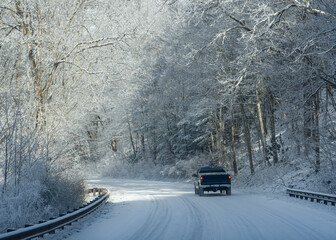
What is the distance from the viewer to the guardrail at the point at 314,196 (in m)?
14.9

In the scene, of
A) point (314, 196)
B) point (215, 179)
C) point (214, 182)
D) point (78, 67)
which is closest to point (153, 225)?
point (78, 67)

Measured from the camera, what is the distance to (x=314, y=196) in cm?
1652

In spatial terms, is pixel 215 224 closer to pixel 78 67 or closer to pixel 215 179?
pixel 78 67

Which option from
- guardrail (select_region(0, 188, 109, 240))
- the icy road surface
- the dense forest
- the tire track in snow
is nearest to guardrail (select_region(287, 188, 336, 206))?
the icy road surface

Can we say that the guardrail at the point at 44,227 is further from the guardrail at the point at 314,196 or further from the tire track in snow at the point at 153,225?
the guardrail at the point at 314,196

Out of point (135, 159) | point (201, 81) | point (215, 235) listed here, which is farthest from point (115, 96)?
point (215, 235)

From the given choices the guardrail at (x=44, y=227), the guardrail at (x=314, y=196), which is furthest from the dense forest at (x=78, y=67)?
the guardrail at (x=314, y=196)

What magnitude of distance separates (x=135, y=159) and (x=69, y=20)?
43.9 meters

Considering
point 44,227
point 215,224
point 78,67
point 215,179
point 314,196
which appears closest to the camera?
point 44,227

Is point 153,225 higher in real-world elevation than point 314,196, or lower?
lower

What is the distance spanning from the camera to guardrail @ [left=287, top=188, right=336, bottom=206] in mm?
14879

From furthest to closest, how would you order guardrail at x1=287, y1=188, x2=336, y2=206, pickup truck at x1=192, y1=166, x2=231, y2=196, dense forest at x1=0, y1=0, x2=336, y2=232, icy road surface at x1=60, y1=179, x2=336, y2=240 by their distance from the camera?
pickup truck at x1=192, y1=166, x2=231, y2=196
guardrail at x1=287, y1=188, x2=336, y2=206
dense forest at x1=0, y1=0, x2=336, y2=232
icy road surface at x1=60, y1=179, x2=336, y2=240

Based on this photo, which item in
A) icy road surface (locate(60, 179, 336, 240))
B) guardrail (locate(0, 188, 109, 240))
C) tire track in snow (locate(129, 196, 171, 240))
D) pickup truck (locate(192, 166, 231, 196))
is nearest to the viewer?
guardrail (locate(0, 188, 109, 240))

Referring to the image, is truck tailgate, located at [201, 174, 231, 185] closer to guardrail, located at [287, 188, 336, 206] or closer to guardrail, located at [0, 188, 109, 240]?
guardrail, located at [287, 188, 336, 206]
